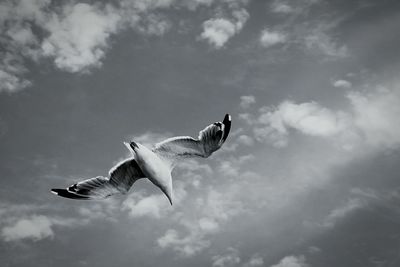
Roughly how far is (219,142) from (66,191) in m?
6.66

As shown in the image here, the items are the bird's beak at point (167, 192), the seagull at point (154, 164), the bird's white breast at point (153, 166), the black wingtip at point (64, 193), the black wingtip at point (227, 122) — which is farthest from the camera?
the black wingtip at point (64, 193)

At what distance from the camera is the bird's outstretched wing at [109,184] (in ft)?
52.6

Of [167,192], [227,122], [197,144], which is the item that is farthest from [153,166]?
[227,122]

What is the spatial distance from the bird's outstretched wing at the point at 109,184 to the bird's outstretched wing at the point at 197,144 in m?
1.69

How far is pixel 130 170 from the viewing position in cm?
1670

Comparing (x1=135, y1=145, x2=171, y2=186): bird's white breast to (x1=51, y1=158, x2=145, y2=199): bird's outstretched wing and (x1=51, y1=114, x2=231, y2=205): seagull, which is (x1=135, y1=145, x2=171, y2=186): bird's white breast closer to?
(x1=51, y1=114, x2=231, y2=205): seagull

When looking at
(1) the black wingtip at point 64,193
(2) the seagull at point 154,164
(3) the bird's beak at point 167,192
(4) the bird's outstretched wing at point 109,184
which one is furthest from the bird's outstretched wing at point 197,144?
(1) the black wingtip at point 64,193

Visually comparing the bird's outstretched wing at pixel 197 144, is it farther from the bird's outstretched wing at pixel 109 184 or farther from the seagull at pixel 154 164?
the bird's outstretched wing at pixel 109 184

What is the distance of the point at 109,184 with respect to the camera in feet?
53.8

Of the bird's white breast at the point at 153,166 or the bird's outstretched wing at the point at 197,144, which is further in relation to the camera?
the bird's white breast at the point at 153,166

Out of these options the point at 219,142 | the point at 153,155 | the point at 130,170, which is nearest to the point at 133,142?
the point at 153,155

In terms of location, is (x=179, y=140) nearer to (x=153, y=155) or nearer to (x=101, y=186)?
(x=153, y=155)

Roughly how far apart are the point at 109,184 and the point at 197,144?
4.25 m

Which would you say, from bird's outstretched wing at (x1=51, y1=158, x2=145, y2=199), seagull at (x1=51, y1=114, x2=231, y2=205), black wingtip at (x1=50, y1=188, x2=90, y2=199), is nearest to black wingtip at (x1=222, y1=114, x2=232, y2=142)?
seagull at (x1=51, y1=114, x2=231, y2=205)
